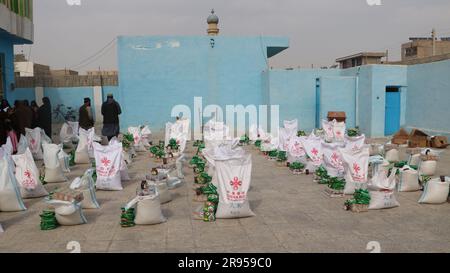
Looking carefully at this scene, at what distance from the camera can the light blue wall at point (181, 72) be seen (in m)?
19.7

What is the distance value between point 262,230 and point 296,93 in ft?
46.3

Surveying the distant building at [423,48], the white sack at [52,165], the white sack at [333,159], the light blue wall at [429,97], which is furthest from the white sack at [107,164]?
the distant building at [423,48]

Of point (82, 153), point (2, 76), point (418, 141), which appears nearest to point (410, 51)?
point (418, 141)

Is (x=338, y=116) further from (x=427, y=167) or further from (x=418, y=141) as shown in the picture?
(x=427, y=167)

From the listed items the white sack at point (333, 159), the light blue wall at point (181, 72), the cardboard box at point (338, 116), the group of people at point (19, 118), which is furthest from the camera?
the light blue wall at point (181, 72)

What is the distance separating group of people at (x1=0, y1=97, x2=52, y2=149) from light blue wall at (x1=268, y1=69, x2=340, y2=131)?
9.54 m

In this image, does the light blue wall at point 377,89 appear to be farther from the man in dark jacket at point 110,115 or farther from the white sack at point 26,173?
the white sack at point 26,173

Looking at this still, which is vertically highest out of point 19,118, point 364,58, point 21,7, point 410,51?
point 410,51

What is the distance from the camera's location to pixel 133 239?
5.71 meters

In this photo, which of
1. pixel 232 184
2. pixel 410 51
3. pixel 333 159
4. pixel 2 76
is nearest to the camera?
pixel 232 184

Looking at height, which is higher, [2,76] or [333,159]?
[2,76]

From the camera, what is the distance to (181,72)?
19.9 m

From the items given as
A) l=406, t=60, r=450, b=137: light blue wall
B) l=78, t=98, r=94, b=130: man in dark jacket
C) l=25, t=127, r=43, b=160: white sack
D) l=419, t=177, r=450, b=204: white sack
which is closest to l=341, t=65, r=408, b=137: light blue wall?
l=406, t=60, r=450, b=137: light blue wall

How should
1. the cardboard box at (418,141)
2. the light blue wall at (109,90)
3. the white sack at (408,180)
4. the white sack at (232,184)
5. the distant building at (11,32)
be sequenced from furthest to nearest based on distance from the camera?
the light blue wall at (109,90)
the distant building at (11,32)
the cardboard box at (418,141)
the white sack at (408,180)
the white sack at (232,184)
